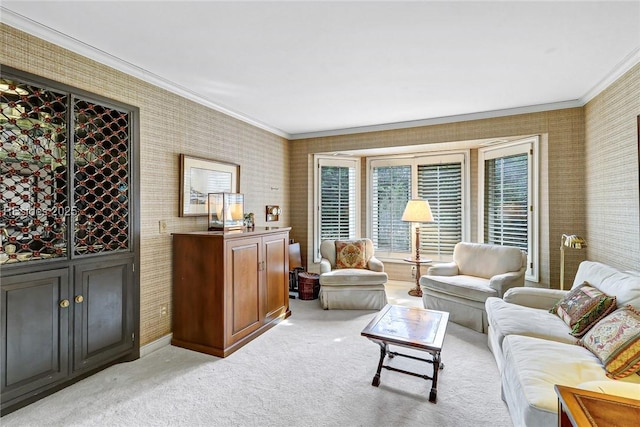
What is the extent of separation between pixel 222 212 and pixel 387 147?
2770 millimetres

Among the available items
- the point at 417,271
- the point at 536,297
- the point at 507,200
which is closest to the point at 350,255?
the point at 417,271

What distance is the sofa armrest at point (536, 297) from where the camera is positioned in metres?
2.63

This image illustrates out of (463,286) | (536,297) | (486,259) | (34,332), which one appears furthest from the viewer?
(486,259)

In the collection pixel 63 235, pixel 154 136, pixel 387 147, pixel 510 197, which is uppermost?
pixel 387 147

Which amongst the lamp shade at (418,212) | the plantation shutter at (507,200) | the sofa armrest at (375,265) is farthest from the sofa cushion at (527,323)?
the lamp shade at (418,212)

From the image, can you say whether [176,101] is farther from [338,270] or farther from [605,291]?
[605,291]

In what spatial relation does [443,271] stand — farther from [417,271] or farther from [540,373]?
A: [540,373]

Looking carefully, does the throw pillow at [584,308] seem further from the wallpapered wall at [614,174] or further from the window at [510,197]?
the window at [510,197]

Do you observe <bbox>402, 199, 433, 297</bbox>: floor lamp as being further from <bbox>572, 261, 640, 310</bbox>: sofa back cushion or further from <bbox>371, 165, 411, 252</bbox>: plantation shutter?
<bbox>572, 261, 640, 310</bbox>: sofa back cushion

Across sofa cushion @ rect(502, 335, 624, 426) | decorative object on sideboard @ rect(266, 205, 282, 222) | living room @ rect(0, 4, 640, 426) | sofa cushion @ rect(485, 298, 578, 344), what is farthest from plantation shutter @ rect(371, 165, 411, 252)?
sofa cushion @ rect(502, 335, 624, 426)

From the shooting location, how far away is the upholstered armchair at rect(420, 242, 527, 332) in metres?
3.25

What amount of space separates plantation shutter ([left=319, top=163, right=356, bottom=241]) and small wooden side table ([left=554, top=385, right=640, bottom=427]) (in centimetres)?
425

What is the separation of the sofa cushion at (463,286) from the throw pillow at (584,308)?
2.72 feet

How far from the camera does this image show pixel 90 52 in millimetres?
2334
